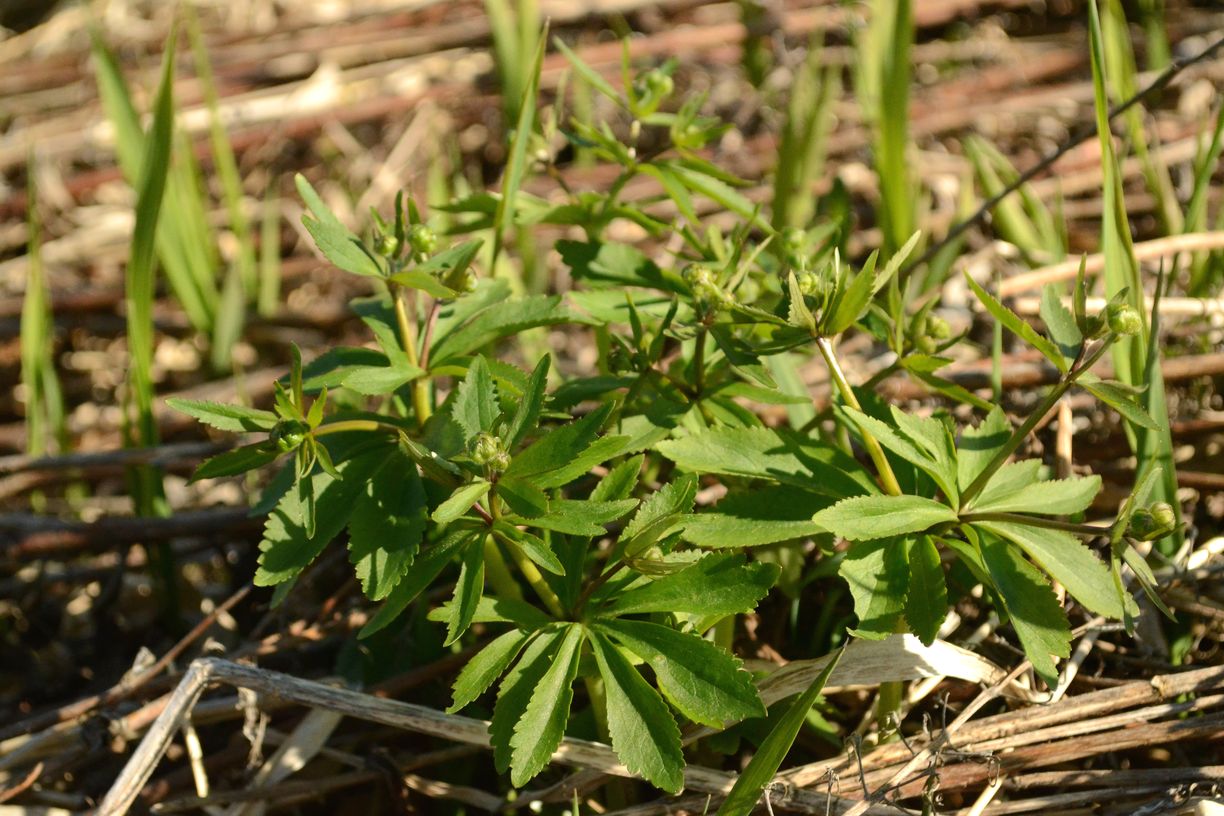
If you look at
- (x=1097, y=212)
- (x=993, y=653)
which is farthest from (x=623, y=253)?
(x=1097, y=212)

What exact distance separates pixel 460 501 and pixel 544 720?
1.01 feet

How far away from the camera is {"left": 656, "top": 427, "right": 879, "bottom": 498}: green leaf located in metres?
1.63

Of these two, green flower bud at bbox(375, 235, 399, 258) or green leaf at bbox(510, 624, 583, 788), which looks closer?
green leaf at bbox(510, 624, 583, 788)

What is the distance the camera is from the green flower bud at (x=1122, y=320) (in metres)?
1.39

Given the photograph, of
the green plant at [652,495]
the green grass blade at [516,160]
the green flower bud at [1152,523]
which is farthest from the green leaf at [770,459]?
the green grass blade at [516,160]

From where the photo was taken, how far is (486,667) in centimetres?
150

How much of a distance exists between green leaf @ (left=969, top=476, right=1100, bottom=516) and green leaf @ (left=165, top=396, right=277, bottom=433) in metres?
0.98

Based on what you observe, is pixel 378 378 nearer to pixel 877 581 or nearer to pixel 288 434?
pixel 288 434

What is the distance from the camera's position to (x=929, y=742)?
68.1 inches

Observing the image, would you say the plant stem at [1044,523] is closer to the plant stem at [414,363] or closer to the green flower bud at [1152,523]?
the green flower bud at [1152,523]

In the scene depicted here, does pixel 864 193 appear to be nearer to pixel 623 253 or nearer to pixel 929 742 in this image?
pixel 623 253

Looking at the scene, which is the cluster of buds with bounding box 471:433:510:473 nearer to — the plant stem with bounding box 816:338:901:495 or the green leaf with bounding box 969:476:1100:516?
the plant stem with bounding box 816:338:901:495

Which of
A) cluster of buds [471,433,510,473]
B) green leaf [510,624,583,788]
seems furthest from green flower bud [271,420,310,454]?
green leaf [510,624,583,788]

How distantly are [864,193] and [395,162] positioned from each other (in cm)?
172
